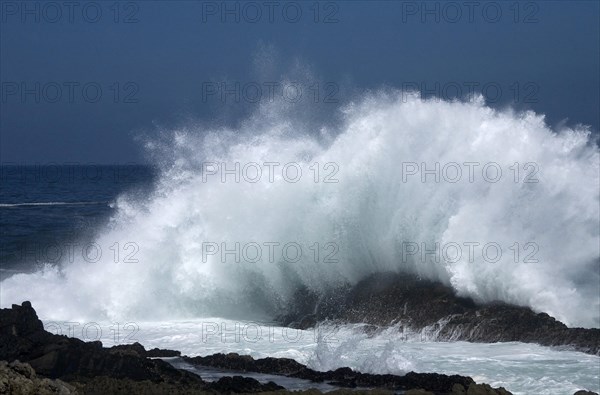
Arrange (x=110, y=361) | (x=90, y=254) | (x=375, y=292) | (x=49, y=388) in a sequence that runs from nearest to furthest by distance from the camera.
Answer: (x=49, y=388)
(x=110, y=361)
(x=375, y=292)
(x=90, y=254)

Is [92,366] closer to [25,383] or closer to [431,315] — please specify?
[25,383]

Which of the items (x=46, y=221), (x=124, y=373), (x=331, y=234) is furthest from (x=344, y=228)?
(x=46, y=221)

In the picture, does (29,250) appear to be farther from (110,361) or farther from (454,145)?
(110,361)

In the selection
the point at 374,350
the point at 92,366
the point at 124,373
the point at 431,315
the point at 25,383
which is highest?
the point at 431,315

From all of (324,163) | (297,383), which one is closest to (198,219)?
(324,163)

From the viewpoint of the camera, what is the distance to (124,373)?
15.5 m

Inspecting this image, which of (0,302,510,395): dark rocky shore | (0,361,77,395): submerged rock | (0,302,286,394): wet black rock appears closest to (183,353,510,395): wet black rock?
(0,302,510,395): dark rocky shore

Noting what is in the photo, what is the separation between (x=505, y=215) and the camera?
23.4 m

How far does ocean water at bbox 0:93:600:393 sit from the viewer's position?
22095 millimetres

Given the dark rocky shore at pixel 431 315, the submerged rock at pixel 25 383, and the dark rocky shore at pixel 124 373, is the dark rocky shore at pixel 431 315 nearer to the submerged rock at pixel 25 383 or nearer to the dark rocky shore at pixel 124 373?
the dark rocky shore at pixel 124 373

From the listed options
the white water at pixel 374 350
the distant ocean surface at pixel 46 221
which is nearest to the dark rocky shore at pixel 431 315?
the white water at pixel 374 350

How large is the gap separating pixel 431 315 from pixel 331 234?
4.94 metres

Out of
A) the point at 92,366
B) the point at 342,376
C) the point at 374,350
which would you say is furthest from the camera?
the point at 374,350

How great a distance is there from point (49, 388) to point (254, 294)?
12347 mm
